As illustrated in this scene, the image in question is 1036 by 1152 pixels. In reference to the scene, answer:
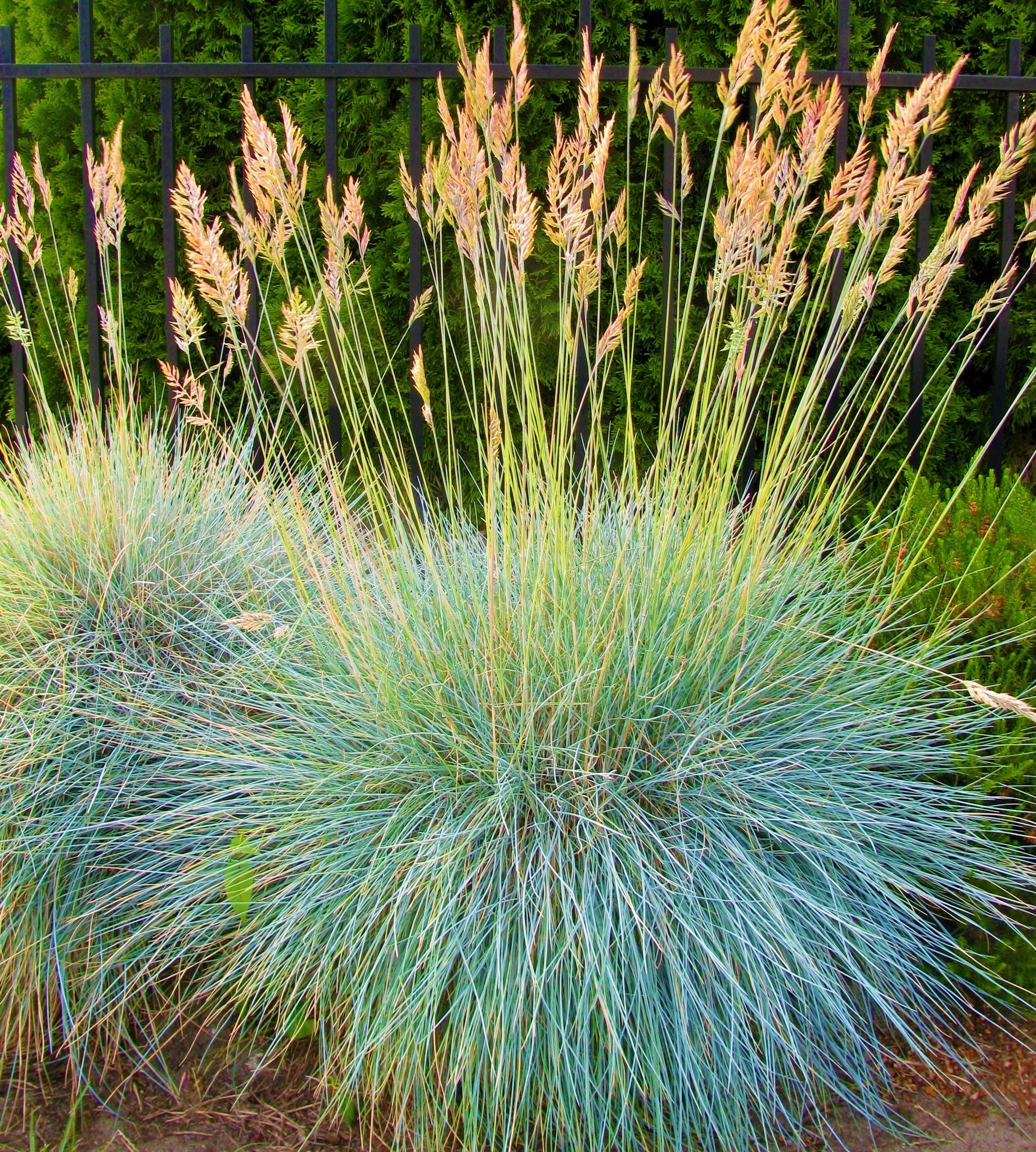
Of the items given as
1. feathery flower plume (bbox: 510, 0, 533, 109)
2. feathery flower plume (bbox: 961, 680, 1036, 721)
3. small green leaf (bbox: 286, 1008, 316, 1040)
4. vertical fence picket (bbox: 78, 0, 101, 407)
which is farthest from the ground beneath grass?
vertical fence picket (bbox: 78, 0, 101, 407)

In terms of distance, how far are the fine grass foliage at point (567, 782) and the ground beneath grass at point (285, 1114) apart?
0.20ft

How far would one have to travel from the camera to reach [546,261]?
4484mm

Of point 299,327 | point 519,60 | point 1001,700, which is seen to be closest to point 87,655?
point 299,327

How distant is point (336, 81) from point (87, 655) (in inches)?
87.3

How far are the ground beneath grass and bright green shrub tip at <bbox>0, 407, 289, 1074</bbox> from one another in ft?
0.43

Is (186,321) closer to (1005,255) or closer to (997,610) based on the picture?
(997,610)

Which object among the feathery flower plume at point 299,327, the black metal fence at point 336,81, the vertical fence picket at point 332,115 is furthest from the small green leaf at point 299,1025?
the black metal fence at point 336,81

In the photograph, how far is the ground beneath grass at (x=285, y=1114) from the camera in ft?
5.56

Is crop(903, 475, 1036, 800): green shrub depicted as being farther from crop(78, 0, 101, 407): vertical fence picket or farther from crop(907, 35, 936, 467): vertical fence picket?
crop(78, 0, 101, 407): vertical fence picket

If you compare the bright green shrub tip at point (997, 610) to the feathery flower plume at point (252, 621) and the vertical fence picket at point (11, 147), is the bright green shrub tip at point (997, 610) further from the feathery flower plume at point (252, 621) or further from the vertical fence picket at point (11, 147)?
the vertical fence picket at point (11, 147)

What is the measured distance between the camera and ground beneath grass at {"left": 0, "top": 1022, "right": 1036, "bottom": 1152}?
1695mm

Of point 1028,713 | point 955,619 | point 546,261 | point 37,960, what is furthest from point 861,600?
point 546,261

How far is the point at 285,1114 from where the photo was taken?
1785mm

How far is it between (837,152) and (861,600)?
175cm
